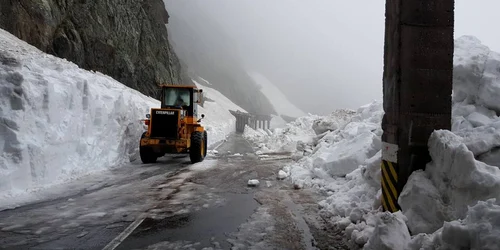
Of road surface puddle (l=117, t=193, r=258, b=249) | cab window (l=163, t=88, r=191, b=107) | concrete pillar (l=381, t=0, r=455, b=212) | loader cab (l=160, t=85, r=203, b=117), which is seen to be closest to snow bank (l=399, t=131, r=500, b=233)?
concrete pillar (l=381, t=0, r=455, b=212)

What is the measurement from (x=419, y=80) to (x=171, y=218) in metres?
4.61

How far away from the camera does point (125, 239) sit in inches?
189

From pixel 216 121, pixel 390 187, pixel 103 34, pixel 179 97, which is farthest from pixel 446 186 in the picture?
pixel 216 121

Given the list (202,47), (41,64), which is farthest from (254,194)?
(202,47)

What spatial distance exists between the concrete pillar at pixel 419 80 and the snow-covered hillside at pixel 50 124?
7.47 meters

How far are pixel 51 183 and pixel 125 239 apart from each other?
4598 mm

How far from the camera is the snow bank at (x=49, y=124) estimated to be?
7422mm

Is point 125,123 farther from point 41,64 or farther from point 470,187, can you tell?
point 470,187

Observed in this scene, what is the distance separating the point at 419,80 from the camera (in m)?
5.22

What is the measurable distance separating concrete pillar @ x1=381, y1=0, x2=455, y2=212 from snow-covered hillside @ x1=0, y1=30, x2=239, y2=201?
7475mm

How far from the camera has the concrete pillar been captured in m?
5.19

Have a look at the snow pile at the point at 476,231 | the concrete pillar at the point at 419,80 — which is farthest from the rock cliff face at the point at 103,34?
the snow pile at the point at 476,231

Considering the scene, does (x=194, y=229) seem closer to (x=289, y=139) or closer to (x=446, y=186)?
(x=446, y=186)

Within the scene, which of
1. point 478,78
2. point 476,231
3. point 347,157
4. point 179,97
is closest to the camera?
point 476,231
